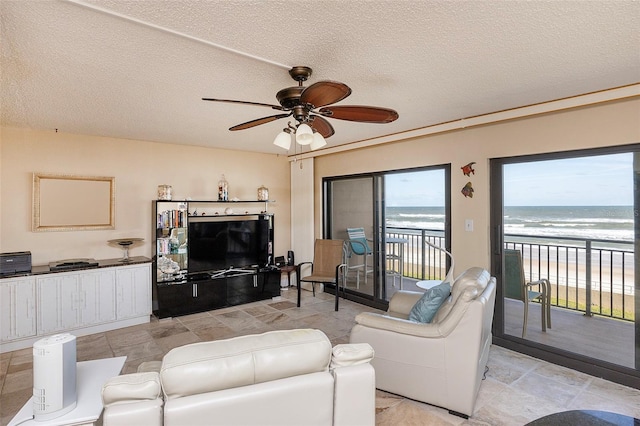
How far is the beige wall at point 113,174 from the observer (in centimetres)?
388

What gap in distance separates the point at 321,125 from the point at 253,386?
6.41ft

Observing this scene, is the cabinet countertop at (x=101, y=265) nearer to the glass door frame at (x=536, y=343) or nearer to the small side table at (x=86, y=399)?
the small side table at (x=86, y=399)

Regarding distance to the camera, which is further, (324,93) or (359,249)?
(359,249)

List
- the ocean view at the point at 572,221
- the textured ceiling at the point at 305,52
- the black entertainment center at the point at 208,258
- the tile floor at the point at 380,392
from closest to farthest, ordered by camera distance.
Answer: the textured ceiling at the point at 305,52, the tile floor at the point at 380,392, the ocean view at the point at 572,221, the black entertainment center at the point at 208,258

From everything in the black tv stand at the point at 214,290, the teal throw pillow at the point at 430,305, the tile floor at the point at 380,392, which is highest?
the teal throw pillow at the point at 430,305

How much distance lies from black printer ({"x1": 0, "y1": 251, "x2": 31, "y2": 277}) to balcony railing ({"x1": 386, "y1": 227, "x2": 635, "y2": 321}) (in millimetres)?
5190

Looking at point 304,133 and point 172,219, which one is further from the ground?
point 304,133

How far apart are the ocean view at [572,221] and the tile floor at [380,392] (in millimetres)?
1252

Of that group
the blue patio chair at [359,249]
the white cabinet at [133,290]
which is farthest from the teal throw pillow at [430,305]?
the white cabinet at [133,290]

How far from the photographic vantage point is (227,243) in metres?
5.13

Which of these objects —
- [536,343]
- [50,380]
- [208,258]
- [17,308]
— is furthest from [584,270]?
[17,308]

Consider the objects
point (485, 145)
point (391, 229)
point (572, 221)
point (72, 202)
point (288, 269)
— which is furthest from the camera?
point (288, 269)

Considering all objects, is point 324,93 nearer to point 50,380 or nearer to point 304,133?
point 304,133

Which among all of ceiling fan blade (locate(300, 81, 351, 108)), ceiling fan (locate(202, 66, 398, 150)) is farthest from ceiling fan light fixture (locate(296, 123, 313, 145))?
ceiling fan blade (locate(300, 81, 351, 108))
